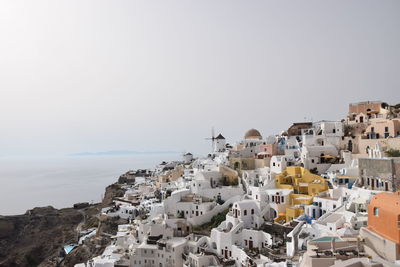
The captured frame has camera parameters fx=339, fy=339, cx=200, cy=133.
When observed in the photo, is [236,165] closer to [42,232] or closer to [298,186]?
[298,186]

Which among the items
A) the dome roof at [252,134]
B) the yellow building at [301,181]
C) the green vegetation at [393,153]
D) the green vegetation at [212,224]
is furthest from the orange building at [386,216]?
the dome roof at [252,134]

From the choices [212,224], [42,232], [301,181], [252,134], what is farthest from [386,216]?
[42,232]

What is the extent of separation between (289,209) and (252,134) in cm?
2212

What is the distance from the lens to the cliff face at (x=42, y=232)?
44.1m

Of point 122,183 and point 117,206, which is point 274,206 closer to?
point 117,206

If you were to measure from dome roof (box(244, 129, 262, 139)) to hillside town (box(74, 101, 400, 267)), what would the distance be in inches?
332

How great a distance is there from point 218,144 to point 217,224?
76.3 feet

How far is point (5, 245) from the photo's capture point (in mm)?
49906

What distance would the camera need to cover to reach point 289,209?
23.6m

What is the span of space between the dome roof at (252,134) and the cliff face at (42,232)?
66.1 feet

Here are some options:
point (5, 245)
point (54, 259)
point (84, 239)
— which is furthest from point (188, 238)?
point (5, 245)

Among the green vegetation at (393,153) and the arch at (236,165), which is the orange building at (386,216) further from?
the arch at (236,165)

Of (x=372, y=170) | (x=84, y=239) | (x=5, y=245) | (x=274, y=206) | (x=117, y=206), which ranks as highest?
(x=372, y=170)

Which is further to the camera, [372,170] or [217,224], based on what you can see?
[217,224]
